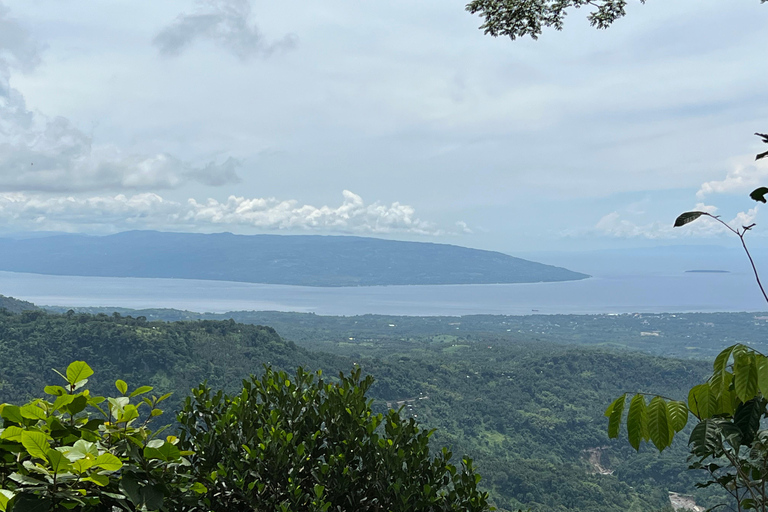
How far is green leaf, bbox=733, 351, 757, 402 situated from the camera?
1430 millimetres

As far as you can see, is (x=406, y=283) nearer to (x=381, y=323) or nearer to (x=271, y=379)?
(x=381, y=323)

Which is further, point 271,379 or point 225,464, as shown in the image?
A: point 271,379

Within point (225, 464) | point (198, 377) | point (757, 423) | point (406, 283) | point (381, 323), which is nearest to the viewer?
point (757, 423)

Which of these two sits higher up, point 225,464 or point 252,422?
point 252,422

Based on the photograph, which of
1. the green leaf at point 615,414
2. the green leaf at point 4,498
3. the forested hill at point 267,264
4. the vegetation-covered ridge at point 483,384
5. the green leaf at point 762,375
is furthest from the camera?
the forested hill at point 267,264

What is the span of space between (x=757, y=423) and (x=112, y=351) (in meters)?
47.6

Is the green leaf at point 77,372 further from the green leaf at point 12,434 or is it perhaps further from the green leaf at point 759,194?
the green leaf at point 759,194

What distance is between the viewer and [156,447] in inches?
45.9

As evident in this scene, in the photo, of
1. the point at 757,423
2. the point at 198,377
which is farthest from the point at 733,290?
the point at 757,423

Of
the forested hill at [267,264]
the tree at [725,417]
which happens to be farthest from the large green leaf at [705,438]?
the forested hill at [267,264]

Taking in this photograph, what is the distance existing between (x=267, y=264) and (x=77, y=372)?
614ft

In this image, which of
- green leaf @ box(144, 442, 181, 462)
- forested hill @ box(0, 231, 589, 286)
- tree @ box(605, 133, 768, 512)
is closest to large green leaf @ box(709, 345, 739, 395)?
tree @ box(605, 133, 768, 512)

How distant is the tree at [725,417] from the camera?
4.76 ft

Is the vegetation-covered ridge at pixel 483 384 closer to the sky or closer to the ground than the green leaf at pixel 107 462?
closer to the ground
